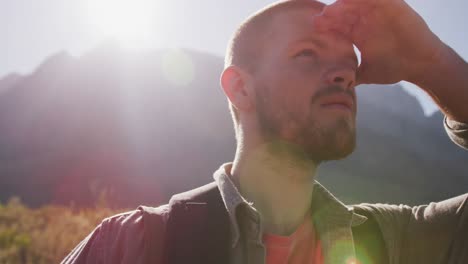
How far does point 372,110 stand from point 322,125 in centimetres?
8525

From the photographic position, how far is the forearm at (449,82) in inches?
131

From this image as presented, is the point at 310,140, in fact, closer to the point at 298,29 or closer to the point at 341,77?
the point at 341,77

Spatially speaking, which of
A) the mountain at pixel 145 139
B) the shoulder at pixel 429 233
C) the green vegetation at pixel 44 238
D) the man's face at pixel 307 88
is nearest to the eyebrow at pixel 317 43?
the man's face at pixel 307 88

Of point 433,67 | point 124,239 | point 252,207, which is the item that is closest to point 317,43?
point 433,67

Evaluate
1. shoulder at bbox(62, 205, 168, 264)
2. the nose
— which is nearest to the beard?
the nose

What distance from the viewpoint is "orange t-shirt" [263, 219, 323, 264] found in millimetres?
2852

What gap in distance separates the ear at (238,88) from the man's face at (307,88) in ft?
0.31

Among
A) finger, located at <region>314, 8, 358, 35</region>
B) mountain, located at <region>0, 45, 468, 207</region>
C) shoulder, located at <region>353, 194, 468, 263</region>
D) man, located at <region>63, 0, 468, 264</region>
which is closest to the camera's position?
man, located at <region>63, 0, 468, 264</region>

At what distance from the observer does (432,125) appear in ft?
310

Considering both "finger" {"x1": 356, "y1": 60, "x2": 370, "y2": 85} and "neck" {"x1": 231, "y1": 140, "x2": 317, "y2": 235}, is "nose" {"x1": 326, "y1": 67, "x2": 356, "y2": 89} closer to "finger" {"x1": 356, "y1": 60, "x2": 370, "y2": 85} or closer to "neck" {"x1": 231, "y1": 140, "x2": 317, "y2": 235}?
"finger" {"x1": 356, "y1": 60, "x2": 370, "y2": 85}

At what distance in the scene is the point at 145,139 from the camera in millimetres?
60062

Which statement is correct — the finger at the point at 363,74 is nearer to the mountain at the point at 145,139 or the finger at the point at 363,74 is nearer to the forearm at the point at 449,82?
the forearm at the point at 449,82

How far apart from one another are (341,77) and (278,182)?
0.85 m

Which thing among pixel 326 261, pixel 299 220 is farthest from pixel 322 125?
pixel 326 261
